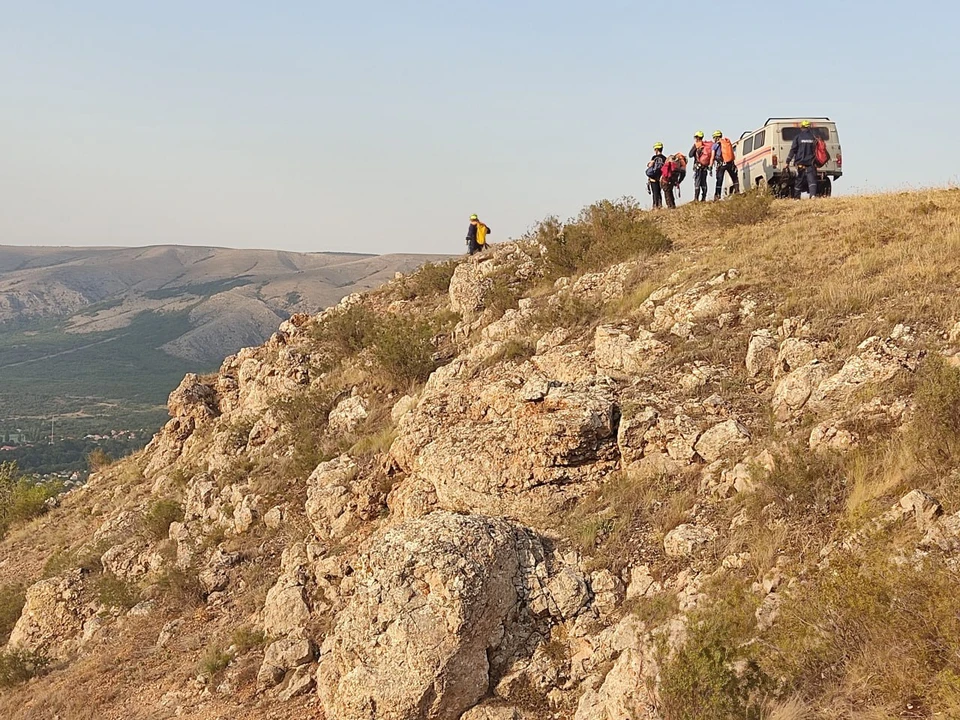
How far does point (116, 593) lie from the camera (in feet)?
39.5

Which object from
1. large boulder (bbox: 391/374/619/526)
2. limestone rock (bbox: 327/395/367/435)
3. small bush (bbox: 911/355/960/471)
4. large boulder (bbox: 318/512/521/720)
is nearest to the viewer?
small bush (bbox: 911/355/960/471)

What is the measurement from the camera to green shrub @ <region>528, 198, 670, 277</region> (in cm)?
1429

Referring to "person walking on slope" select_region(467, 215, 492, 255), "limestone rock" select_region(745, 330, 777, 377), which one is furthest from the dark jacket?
"limestone rock" select_region(745, 330, 777, 377)

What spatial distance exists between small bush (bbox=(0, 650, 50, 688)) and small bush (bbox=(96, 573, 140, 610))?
124cm

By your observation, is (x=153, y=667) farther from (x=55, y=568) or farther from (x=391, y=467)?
(x=55, y=568)

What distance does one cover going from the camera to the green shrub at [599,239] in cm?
1429

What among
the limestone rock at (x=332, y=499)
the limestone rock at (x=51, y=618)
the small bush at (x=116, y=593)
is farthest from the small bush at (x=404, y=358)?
the limestone rock at (x=51, y=618)

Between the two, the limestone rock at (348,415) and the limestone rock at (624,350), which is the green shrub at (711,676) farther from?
the limestone rock at (348,415)

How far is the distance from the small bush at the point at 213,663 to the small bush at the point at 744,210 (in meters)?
12.4

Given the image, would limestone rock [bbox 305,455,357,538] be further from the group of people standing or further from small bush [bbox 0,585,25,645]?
the group of people standing

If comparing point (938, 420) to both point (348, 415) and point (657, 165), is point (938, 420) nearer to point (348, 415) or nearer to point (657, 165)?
point (348, 415)

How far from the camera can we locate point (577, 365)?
10391 mm

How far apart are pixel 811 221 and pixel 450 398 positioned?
8.02 metres

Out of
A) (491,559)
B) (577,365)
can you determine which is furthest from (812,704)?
(577,365)
